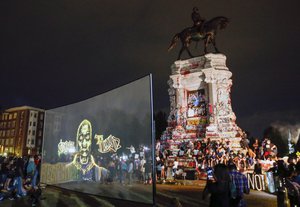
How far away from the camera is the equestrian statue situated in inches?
969

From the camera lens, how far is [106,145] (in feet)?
27.3

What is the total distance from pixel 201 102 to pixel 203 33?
6.89 meters

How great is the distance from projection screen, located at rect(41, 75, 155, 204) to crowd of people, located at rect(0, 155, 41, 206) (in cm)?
63

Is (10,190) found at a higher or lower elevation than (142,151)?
lower

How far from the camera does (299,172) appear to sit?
23.8ft

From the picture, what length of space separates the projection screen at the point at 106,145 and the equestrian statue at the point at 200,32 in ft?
59.5

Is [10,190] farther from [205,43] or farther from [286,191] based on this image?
[205,43]

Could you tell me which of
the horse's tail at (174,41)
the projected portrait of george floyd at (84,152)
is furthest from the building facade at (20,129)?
the projected portrait of george floyd at (84,152)

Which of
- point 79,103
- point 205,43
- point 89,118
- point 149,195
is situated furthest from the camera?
point 205,43

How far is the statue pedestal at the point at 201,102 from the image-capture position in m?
22.5

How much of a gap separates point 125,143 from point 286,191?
462 centimetres

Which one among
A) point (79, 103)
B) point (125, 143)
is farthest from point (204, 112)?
point (125, 143)

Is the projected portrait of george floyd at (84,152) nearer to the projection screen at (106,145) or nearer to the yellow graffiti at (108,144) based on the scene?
the projection screen at (106,145)

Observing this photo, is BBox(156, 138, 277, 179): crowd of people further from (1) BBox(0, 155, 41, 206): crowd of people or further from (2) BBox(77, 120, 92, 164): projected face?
(2) BBox(77, 120, 92, 164): projected face
